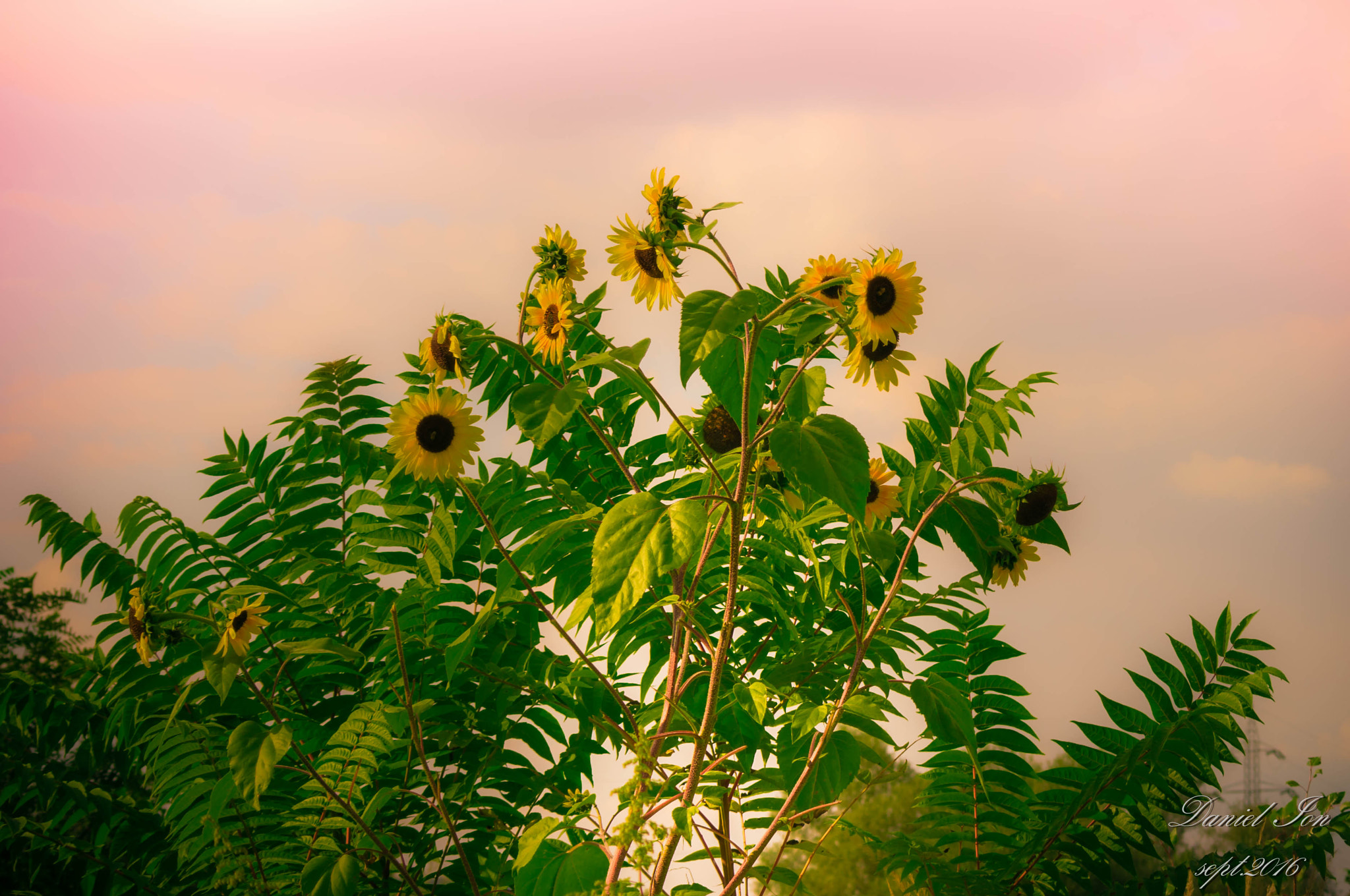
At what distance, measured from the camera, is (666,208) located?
700 millimetres

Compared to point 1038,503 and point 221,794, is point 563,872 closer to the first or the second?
point 221,794

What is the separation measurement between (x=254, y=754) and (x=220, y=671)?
0.26ft

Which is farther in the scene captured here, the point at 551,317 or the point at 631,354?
the point at 551,317

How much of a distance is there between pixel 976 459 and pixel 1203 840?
2.04 m

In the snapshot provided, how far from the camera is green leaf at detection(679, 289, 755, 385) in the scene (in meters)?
0.56

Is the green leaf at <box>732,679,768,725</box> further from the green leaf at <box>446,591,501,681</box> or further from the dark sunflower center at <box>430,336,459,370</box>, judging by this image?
the dark sunflower center at <box>430,336,459,370</box>

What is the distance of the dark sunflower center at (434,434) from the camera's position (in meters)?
0.80

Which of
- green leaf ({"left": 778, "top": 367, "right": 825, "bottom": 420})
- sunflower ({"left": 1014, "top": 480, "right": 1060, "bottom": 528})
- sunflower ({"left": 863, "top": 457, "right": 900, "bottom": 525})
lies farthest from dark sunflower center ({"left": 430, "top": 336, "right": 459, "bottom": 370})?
sunflower ({"left": 1014, "top": 480, "right": 1060, "bottom": 528})

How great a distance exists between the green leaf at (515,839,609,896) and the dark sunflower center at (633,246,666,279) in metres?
0.49

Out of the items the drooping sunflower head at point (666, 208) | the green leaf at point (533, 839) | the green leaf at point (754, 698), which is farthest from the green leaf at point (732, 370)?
the green leaf at point (533, 839)

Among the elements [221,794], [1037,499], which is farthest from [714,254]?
[221,794]

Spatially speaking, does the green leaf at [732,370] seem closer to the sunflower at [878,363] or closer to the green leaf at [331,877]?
the sunflower at [878,363]

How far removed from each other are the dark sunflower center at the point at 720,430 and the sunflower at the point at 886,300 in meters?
0.23

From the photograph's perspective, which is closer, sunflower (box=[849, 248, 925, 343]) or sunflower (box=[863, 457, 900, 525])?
sunflower (box=[849, 248, 925, 343])
